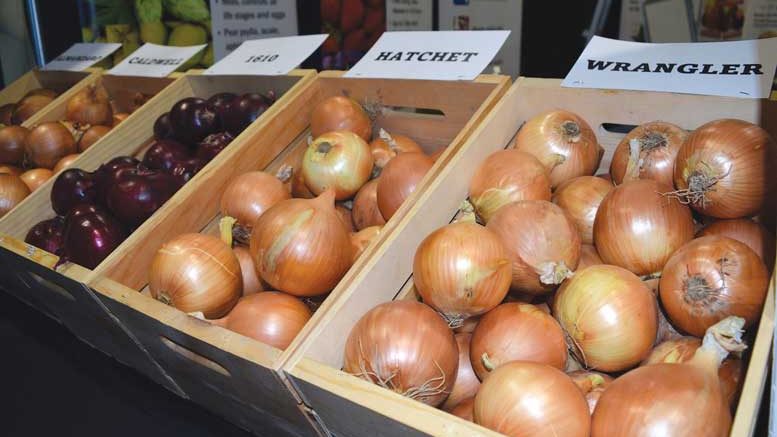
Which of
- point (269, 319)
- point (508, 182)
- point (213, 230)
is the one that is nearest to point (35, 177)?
point (213, 230)

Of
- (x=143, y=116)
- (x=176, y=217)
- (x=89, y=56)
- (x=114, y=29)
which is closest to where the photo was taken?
(x=176, y=217)

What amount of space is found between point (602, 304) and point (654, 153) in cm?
34

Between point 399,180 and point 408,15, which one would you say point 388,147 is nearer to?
point 399,180

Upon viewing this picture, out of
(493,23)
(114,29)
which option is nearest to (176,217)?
(114,29)

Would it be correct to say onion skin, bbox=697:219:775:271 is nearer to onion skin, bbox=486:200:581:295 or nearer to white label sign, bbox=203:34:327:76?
onion skin, bbox=486:200:581:295

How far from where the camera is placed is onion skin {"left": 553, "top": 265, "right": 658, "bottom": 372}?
0.67 metres

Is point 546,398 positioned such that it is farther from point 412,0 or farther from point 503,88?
point 412,0

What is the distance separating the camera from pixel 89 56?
2.05m

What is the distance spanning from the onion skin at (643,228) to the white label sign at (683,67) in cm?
22

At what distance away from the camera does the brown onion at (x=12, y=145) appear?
168 cm

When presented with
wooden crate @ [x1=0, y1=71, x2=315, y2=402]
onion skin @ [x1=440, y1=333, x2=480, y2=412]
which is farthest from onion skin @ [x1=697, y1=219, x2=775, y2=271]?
wooden crate @ [x1=0, y1=71, x2=315, y2=402]

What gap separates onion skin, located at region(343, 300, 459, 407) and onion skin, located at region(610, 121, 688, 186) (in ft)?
1.36

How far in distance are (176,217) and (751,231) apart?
976mm

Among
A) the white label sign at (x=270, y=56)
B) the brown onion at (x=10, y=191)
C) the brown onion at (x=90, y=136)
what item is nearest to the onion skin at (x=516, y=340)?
the white label sign at (x=270, y=56)
